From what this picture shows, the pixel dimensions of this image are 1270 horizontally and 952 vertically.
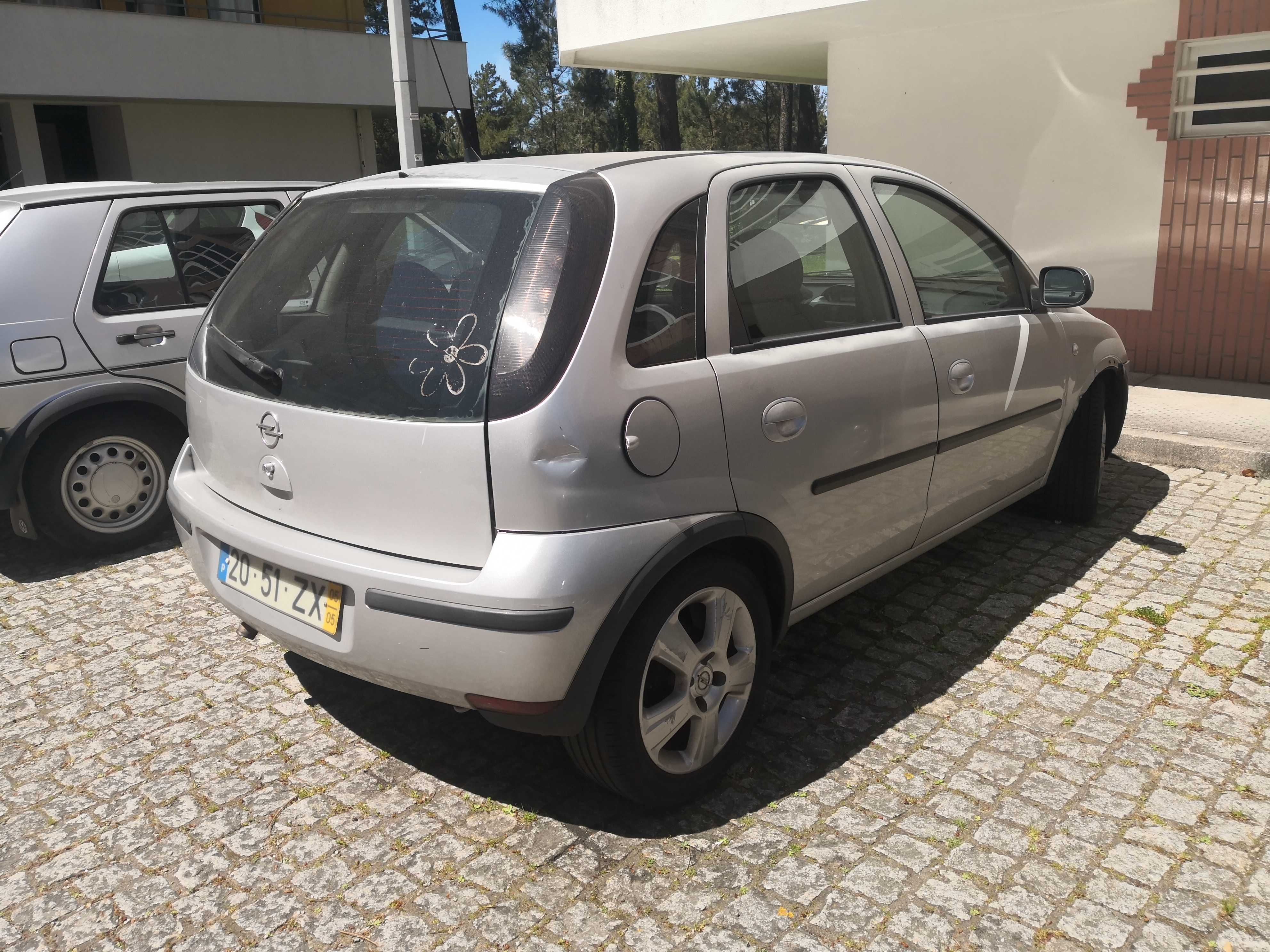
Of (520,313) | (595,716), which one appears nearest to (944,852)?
(595,716)

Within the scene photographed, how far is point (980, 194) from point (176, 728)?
8.42 meters

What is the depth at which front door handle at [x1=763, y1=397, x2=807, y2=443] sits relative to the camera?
3.04 meters

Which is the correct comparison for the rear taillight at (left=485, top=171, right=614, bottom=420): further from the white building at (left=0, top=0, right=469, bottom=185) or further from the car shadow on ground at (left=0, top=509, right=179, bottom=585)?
the white building at (left=0, top=0, right=469, bottom=185)

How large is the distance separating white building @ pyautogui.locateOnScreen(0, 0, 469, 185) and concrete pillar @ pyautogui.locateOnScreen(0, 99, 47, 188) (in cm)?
3

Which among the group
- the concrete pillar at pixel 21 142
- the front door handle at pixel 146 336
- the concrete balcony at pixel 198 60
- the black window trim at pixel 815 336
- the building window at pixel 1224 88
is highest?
the concrete balcony at pixel 198 60

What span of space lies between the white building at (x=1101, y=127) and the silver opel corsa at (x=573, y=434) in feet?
18.7

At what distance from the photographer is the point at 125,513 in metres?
5.33

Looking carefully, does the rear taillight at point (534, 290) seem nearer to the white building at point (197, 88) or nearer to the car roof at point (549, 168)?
the car roof at point (549, 168)

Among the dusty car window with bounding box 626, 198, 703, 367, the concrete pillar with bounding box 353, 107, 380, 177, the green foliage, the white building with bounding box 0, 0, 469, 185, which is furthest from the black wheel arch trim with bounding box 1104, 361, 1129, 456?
the green foliage

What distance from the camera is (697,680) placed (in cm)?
296

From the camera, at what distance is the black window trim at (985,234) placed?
149 inches

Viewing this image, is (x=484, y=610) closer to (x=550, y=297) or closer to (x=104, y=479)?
(x=550, y=297)

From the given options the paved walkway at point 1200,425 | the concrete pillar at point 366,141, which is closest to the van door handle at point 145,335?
the paved walkway at point 1200,425

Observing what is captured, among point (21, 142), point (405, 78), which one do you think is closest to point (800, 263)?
point (405, 78)
